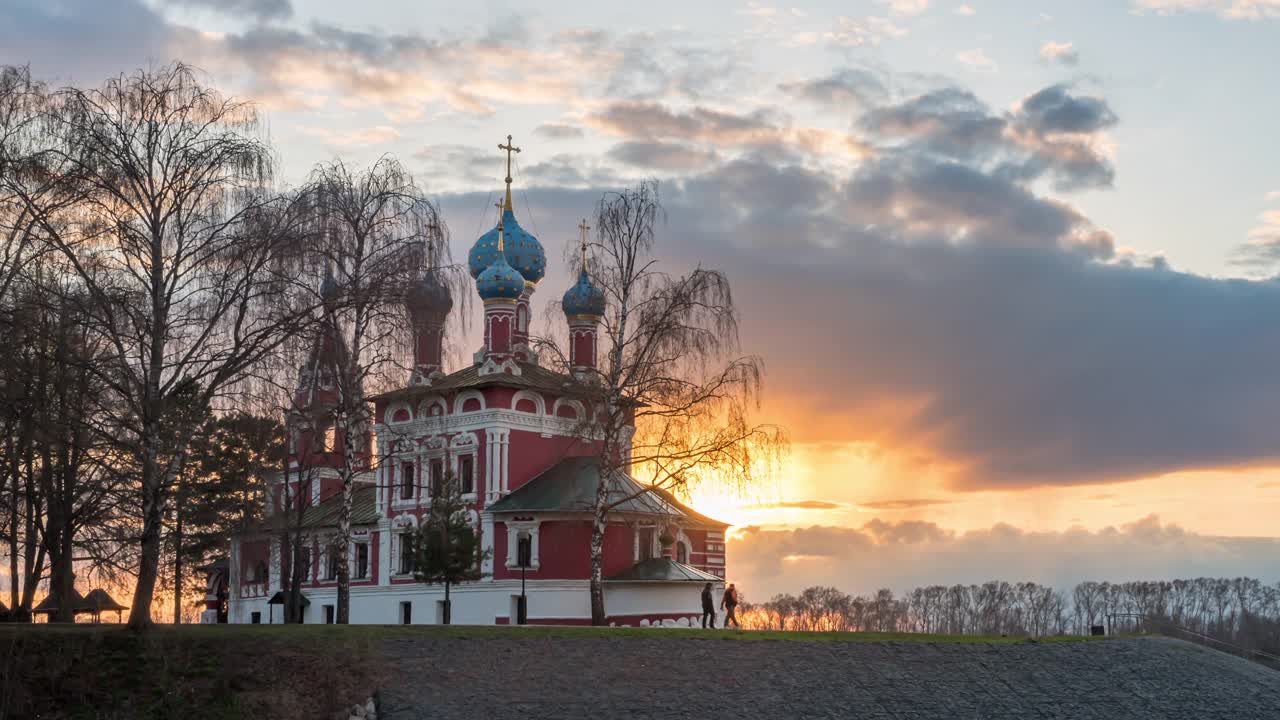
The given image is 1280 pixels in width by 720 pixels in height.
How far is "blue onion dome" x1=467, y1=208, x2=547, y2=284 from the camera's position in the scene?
50.6m

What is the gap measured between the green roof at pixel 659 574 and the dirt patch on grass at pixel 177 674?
16756mm

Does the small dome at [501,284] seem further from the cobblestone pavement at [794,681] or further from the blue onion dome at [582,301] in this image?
the cobblestone pavement at [794,681]

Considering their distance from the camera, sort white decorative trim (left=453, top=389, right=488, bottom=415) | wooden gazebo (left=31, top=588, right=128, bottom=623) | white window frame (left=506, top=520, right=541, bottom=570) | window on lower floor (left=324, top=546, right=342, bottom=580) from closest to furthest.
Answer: wooden gazebo (left=31, top=588, right=128, bottom=623)
white window frame (left=506, top=520, right=541, bottom=570)
white decorative trim (left=453, top=389, right=488, bottom=415)
window on lower floor (left=324, top=546, right=342, bottom=580)

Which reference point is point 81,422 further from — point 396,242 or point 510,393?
point 510,393

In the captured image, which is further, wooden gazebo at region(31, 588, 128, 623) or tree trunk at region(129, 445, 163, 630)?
wooden gazebo at region(31, 588, 128, 623)

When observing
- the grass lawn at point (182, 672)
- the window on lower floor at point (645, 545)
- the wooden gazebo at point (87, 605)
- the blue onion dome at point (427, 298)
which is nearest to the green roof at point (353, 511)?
the wooden gazebo at point (87, 605)

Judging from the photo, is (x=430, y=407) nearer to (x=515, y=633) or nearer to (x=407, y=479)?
(x=407, y=479)

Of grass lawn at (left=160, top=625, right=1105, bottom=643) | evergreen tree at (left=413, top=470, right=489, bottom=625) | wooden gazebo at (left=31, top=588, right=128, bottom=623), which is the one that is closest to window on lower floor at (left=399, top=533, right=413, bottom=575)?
evergreen tree at (left=413, top=470, right=489, bottom=625)

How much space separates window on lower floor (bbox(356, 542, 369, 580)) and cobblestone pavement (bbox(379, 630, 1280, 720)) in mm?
21228

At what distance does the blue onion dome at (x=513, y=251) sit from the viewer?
50562 mm

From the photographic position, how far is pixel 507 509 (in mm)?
42188

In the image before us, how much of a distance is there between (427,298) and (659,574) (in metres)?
14.5

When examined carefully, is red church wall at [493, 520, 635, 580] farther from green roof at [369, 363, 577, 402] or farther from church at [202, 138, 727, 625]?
green roof at [369, 363, 577, 402]

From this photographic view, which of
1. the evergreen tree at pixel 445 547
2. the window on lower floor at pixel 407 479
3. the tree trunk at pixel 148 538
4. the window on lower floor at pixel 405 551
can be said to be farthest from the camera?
the window on lower floor at pixel 407 479
